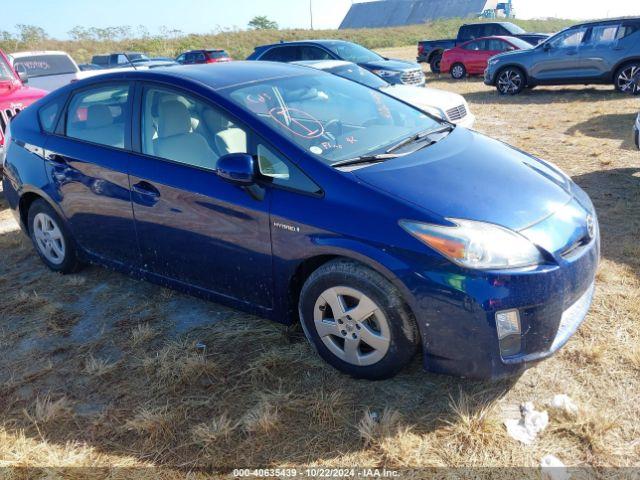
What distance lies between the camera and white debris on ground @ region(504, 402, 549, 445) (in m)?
2.46

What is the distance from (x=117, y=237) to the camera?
3682 millimetres

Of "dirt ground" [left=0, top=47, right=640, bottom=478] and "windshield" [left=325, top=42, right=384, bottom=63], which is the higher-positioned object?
"windshield" [left=325, top=42, right=384, bottom=63]

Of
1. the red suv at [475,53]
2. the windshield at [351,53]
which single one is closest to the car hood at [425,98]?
the windshield at [351,53]

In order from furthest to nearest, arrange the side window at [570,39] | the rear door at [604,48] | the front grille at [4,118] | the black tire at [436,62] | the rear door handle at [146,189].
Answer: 1. the black tire at [436,62]
2. the side window at [570,39]
3. the rear door at [604,48]
4. the front grille at [4,118]
5. the rear door handle at [146,189]

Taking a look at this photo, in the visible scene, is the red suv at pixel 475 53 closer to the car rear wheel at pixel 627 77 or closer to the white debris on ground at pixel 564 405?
the car rear wheel at pixel 627 77

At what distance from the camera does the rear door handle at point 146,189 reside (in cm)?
331

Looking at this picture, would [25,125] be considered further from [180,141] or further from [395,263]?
[395,263]

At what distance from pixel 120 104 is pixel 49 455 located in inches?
87.1

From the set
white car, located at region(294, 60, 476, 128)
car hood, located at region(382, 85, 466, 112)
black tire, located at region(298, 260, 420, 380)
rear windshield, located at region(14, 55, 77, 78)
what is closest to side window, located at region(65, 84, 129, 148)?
black tire, located at region(298, 260, 420, 380)

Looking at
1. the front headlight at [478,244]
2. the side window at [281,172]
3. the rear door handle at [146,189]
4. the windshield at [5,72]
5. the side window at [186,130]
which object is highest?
the windshield at [5,72]

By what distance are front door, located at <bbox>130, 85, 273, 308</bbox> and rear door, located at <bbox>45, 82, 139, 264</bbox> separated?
0.16m

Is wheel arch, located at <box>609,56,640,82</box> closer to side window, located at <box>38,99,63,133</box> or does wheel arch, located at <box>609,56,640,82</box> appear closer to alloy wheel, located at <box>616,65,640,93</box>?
alloy wheel, located at <box>616,65,640,93</box>

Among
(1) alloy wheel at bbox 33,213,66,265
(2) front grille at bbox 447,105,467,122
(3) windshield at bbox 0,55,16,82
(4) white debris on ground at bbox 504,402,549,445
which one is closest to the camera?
(4) white debris on ground at bbox 504,402,549,445

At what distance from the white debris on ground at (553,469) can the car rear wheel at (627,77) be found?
11.4m
